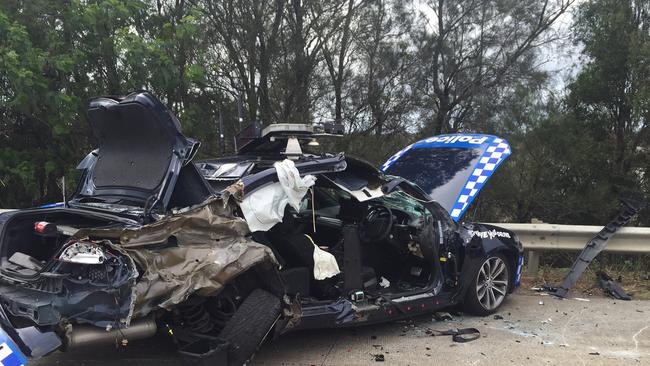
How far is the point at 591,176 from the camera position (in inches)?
563

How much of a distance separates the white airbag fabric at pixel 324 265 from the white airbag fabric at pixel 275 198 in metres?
0.47

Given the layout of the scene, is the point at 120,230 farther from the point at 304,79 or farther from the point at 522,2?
the point at 522,2

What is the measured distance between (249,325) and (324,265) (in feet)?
2.92

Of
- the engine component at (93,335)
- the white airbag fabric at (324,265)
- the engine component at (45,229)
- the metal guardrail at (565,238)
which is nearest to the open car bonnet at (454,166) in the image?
the metal guardrail at (565,238)

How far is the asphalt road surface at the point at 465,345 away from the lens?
13.3 ft

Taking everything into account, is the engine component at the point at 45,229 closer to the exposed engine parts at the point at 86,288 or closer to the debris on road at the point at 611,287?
the exposed engine parts at the point at 86,288

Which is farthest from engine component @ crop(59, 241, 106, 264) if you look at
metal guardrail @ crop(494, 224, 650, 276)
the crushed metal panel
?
metal guardrail @ crop(494, 224, 650, 276)

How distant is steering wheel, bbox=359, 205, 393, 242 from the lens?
4.84 metres

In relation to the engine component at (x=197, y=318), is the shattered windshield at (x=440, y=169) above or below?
above

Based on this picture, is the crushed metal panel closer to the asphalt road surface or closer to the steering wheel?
the asphalt road surface

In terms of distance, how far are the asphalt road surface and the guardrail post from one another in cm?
152

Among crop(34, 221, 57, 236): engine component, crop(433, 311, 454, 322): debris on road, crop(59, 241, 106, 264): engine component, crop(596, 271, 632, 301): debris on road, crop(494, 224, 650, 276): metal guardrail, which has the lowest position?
crop(433, 311, 454, 322): debris on road

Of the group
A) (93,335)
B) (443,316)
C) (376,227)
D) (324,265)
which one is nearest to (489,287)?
(443,316)

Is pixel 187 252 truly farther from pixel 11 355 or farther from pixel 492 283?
pixel 492 283
